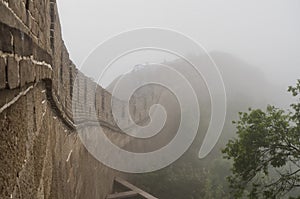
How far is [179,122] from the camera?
2148 centimetres

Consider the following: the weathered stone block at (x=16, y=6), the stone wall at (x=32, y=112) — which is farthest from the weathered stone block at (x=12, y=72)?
the weathered stone block at (x=16, y=6)

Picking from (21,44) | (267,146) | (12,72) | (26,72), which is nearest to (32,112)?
(26,72)

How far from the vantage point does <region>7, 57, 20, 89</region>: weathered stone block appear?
1439 mm

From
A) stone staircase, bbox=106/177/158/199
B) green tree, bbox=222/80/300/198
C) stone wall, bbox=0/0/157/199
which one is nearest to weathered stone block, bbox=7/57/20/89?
stone wall, bbox=0/0/157/199

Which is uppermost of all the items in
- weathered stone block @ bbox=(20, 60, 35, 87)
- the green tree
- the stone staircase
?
weathered stone block @ bbox=(20, 60, 35, 87)

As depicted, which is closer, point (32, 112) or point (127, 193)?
point (32, 112)

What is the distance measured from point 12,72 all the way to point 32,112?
2.72ft

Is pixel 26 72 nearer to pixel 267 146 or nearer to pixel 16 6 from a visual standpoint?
pixel 16 6

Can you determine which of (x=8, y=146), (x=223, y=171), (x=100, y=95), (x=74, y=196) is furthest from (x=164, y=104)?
(x=8, y=146)

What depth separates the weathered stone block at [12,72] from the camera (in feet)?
4.72

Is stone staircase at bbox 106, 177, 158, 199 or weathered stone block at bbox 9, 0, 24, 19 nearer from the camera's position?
weathered stone block at bbox 9, 0, 24, 19

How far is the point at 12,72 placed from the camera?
1.50 m

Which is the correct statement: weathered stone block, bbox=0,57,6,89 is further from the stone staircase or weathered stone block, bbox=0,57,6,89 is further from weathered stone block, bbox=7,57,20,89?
the stone staircase

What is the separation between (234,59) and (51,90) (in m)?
51.2
